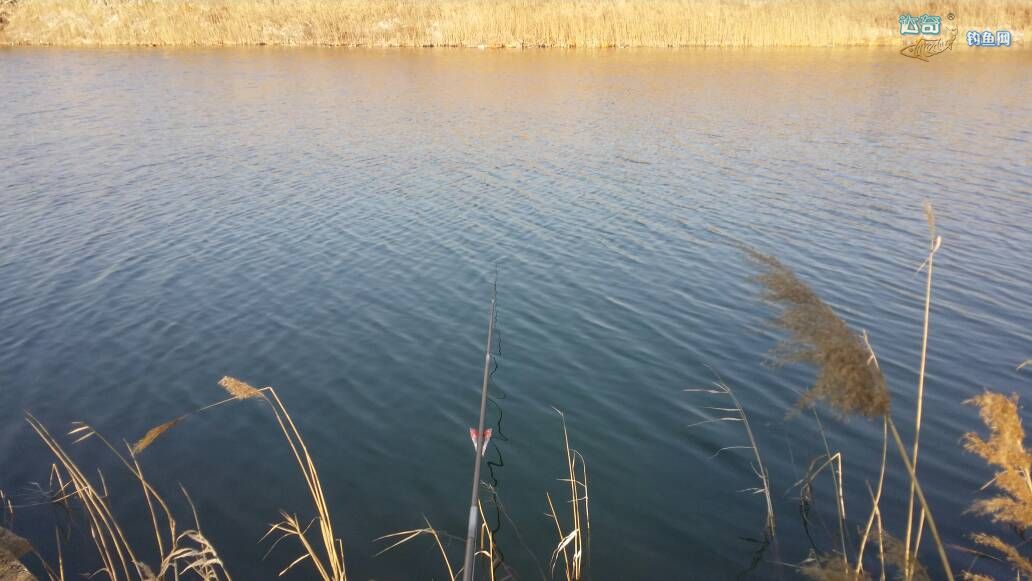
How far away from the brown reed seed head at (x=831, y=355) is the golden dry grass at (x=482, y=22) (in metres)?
32.2

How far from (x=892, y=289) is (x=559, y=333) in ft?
13.0

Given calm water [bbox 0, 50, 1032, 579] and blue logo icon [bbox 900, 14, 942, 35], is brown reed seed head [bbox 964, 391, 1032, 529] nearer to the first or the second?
calm water [bbox 0, 50, 1032, 579]

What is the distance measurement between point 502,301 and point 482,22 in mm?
28089

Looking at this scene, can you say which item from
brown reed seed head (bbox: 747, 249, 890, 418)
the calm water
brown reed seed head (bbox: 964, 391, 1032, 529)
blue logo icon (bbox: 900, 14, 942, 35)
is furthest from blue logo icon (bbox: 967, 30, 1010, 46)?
brown reed seed head (bbox: 747, 249, 890, 418)

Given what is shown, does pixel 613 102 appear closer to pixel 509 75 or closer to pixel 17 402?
pixel 509 75

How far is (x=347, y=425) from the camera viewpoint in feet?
19.4

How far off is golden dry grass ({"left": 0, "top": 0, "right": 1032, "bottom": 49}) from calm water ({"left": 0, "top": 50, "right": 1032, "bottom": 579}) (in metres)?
15.5

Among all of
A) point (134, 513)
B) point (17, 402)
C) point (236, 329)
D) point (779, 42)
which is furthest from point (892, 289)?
point (779, 42)

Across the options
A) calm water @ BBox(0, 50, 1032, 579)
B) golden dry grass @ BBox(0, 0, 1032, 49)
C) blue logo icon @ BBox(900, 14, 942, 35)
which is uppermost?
golden dry grass @ BBox(0, 0, 1032, 49)

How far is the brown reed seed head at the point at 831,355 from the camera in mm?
2518

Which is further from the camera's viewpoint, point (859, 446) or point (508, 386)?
point (508, 386)

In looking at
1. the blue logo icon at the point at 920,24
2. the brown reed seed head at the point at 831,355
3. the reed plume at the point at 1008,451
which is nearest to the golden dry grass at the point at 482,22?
the blue logo icon at the point at 920,24

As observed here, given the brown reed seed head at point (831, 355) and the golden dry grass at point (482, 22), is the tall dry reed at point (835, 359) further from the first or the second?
the golden dry grass at point (482, 22)

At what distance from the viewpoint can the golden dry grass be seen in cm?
3281
